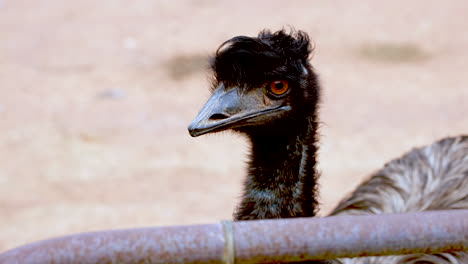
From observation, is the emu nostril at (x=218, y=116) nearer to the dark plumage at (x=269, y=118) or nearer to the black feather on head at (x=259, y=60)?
the dark plumage at (x=269, y=118)

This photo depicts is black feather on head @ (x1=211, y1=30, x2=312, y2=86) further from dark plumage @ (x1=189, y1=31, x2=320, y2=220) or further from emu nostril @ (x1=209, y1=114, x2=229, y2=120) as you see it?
emu nostril @ (x1=209, y1=114, x2=229, y2=120)

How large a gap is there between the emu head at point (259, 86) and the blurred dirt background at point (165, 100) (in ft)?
9.16

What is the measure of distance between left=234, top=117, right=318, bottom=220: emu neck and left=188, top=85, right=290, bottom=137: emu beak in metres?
0.08

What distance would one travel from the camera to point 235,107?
267 cm

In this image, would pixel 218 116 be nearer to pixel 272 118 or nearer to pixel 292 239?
pixel 272 118

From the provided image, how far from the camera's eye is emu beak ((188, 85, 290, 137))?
2.61 metres

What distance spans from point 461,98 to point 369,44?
1564 mm

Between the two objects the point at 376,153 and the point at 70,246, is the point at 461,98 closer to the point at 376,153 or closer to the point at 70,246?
the point at 376,153

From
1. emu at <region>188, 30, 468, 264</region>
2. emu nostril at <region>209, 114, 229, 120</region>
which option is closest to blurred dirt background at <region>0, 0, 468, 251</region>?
emu at <region>188, 30, 468, 264</region>

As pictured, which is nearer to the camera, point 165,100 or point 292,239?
point 292,239

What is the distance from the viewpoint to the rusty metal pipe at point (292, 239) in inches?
51.2

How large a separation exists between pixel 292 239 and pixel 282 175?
130 cm

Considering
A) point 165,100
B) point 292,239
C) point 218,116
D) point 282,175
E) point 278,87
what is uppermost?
point 165,100

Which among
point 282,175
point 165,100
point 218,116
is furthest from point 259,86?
point 165,100
